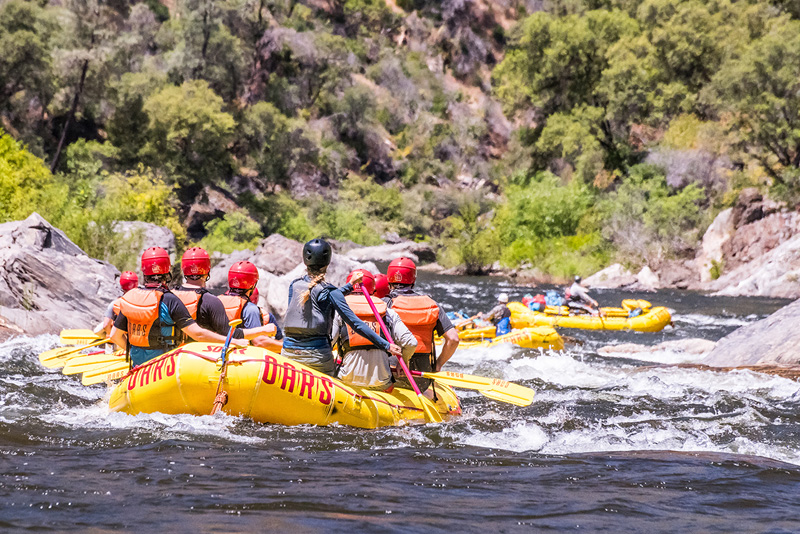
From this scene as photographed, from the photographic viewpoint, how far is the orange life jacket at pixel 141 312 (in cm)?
633

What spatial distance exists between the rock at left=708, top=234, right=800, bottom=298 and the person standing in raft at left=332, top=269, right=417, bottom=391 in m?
21.6

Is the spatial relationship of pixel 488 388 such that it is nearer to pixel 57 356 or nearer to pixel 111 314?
pixel 111 314

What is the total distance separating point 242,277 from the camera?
745 centimetres

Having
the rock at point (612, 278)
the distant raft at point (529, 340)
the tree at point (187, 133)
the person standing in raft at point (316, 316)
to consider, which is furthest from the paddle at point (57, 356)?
the tree at point (187, 133)

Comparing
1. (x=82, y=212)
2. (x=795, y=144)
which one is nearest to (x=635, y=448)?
(x=82, y=212)

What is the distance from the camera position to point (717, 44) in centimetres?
3872

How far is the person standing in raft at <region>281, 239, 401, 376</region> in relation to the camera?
5.71m

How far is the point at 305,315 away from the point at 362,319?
560 mm

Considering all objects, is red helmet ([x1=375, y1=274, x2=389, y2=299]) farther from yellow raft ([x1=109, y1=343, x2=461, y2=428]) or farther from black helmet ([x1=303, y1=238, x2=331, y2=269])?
black helmet ([x1=303, y1=238, x2=331, y2=269])

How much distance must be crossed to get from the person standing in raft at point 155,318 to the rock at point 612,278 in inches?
998

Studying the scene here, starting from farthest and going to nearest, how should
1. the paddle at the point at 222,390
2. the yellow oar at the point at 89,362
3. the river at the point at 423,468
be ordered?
the yellow oar at the point at 89,362 → the paddle at the point at 222,390 → the river at the point at 423,468

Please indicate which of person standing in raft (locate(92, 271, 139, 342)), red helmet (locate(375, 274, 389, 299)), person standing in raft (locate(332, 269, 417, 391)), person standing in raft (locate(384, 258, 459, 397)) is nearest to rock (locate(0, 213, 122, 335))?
person standing in raft (locate(92, 271, 139, 342))

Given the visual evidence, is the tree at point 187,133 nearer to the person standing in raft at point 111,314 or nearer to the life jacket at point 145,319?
the person standing in raft at point 111,314

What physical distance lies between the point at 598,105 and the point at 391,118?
22.5m
